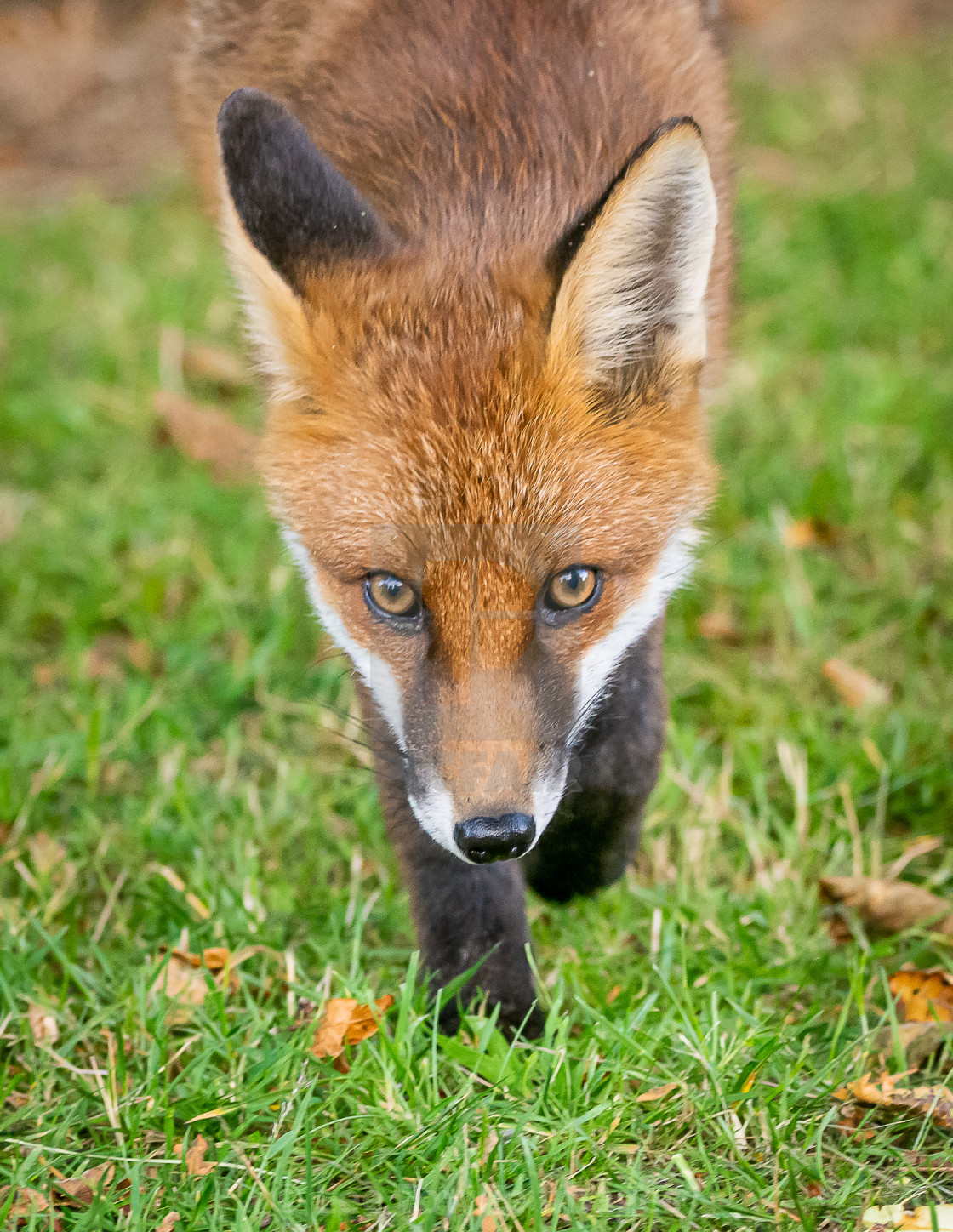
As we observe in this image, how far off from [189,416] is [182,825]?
2.51m

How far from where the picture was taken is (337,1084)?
2674 mm

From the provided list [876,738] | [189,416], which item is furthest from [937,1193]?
[189,416]

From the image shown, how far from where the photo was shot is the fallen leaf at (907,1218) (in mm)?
2293

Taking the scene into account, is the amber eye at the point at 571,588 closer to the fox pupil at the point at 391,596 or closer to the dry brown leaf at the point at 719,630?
→ the fox pupil at the point at 391,596

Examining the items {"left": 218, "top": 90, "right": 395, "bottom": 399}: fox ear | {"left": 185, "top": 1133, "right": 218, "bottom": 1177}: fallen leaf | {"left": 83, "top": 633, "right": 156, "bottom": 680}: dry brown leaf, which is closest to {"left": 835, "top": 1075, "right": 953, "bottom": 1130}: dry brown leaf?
{"left": 185, "top": 1133, "right": 218, "bottom": 1177}: fallen leaf

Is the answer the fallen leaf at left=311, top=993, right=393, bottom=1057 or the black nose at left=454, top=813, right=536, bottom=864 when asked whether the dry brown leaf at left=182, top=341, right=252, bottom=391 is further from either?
the black nose at left=454, top=813, right=536, bottom=864

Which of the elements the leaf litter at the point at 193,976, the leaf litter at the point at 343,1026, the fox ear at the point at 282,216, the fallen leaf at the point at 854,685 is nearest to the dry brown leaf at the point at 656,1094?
the leaf litter at the point at 343,1026

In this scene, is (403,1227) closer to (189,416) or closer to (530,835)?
(530,835)

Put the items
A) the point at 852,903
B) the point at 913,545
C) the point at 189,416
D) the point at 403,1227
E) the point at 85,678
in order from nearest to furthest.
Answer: the point at 403,1227
the point at 852,903
the point at 85,678
the point at 913,545
the point at 189,416

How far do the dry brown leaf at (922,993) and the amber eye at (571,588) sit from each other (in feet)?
4.21

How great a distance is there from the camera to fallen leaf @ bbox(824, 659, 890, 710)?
4.00m

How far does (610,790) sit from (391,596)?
0.92m

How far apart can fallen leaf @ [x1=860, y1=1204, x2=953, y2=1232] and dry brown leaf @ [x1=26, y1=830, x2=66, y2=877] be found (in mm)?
2286

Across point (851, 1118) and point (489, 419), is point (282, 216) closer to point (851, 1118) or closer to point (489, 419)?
point (489, 419)
